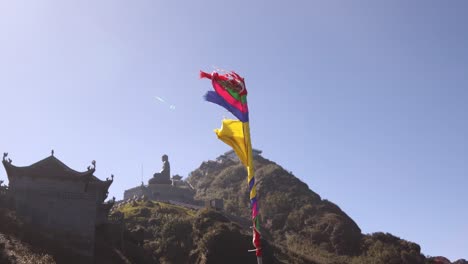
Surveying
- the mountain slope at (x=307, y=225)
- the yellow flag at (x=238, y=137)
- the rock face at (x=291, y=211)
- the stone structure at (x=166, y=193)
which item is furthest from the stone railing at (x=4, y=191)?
the stone structure at (x=166, y=193)

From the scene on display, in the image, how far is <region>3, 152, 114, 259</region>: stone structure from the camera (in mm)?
30000

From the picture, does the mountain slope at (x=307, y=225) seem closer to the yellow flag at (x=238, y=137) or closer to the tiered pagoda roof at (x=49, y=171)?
the tiered pagoda roof at (x=49, y=171)

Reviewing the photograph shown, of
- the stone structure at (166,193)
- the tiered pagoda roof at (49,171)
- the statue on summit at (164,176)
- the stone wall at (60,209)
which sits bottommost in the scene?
the stone wall at (60,209)

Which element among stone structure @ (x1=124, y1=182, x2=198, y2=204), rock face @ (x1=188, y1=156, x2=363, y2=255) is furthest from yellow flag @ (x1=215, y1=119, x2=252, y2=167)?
stone structure @ (x1=124, y1=182, x2=198, y2=204)

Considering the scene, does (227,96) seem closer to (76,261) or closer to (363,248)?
(76,261)

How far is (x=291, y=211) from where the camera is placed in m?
71.7

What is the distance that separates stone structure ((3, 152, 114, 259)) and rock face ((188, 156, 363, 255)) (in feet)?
114

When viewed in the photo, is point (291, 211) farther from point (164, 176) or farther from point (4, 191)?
point (4, 191)

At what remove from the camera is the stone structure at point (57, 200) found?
30.0m

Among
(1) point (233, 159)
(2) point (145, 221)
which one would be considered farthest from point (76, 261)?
(1) point (233, 159)

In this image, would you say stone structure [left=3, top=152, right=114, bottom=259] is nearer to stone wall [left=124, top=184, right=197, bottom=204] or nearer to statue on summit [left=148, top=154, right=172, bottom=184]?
stone wall [left=124, top=184, right=197, bottom=204]

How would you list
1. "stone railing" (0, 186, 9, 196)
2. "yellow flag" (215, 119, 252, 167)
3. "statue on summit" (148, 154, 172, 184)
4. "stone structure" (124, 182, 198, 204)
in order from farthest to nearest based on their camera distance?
"statue on summit" (148, 154, 172, 184)
"stone structure" (124, 182, 198, 204)
"stone railing" (0, 186, 9, 196)
"yellow flag" (215, 119, 252, 167)

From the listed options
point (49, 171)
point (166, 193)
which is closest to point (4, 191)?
point (49, 171)

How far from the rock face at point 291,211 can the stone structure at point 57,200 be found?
114ft
